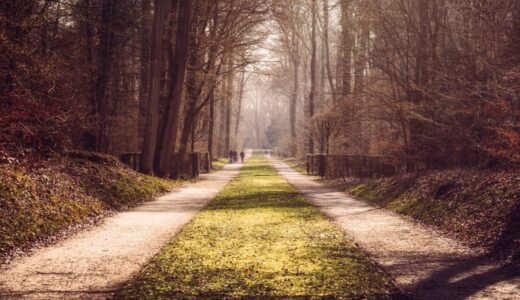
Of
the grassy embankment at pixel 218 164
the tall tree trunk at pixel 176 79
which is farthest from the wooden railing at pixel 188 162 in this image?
the grassy embankment at pixel 218 164

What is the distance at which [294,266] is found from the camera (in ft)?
26.7

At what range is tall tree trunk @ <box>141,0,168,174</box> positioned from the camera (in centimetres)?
2345

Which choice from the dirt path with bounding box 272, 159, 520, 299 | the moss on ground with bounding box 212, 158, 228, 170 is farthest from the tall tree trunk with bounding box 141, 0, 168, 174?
the moss on ground with bounding box 212, 158, 228, 170

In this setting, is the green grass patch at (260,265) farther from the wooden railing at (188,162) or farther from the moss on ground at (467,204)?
the wooden railing at (188,162)

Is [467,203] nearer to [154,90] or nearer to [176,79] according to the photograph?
[154,90]

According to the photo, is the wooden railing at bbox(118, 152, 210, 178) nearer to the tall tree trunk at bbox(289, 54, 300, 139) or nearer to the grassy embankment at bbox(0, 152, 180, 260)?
the grassy embankment at bbox(0, 152, 180, 260)

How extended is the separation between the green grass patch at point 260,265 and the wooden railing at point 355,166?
35.3 ft

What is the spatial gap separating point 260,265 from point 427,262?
2.47 meters

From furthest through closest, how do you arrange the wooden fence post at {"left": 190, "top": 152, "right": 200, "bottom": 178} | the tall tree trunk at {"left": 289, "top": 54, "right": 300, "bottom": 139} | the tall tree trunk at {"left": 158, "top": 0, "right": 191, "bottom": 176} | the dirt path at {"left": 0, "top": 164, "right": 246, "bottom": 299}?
the tall tree trunk at {"left": 289, "top": 54, "right": 300, "bottom": 139} → the wooden fence post at {"left": 190, "top": 152, "right": 200, "bottom": 178} → the tall tree trunk at {"left": 158, "top": 0, "right": 191, "bottom": 176} → the dirt path at {"left": 0, "top": 164, "right": 246, "bottom": 299}

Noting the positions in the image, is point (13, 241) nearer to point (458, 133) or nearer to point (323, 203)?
point (323, 203)

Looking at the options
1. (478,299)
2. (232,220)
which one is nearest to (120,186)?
(232,220)

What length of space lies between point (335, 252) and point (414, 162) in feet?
38.4

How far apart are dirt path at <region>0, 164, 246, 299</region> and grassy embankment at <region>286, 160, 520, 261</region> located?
5584 mm

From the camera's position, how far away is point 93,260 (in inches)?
332
